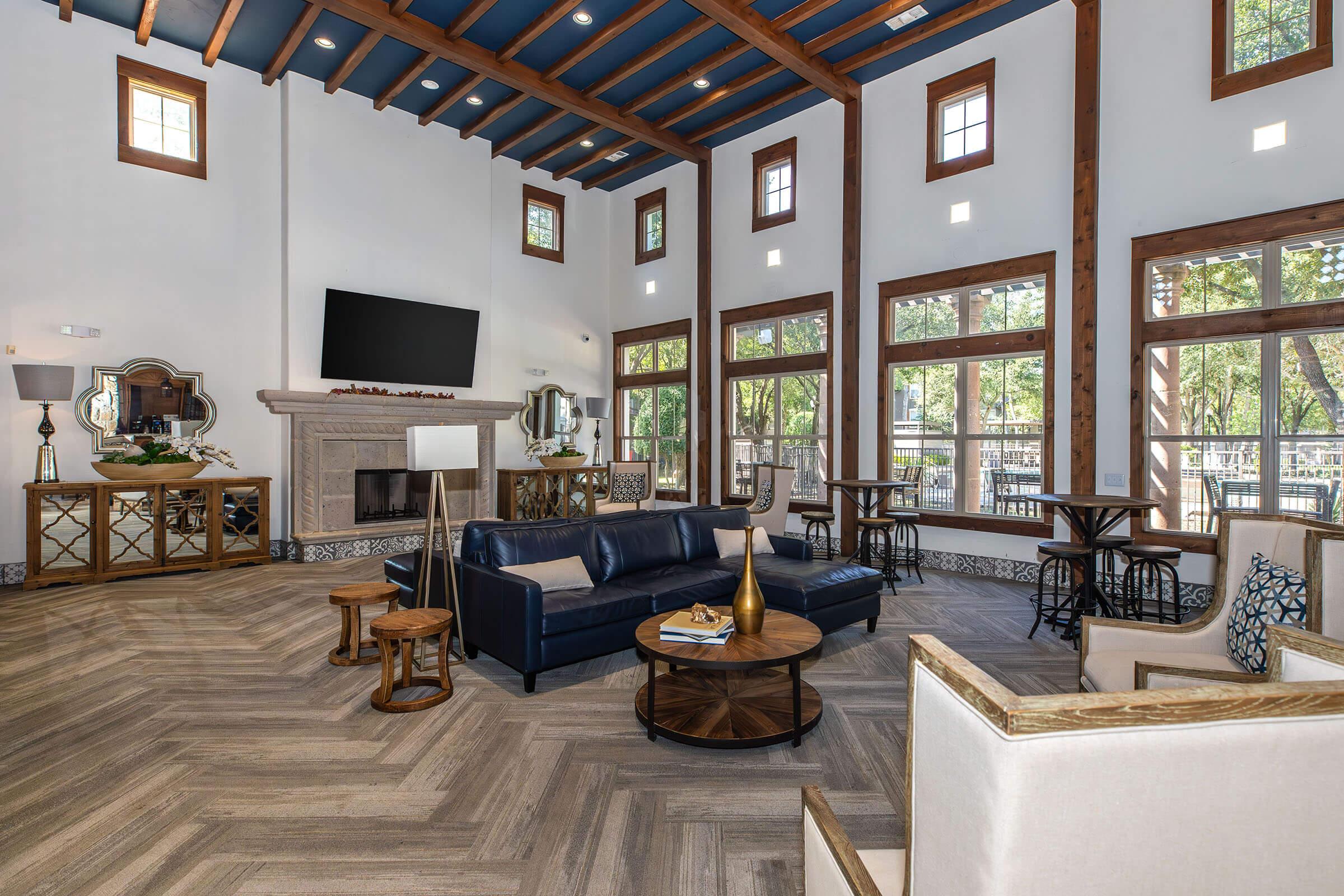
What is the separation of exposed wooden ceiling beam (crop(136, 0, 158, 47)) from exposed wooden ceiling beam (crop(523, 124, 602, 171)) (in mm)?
4157

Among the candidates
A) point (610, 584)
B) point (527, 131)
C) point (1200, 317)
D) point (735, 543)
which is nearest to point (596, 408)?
point (527, 131)

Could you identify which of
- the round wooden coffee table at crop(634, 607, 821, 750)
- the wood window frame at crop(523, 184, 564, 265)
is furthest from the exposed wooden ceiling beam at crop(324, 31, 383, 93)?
the round wooden coffee table at crop(634, 607, 821, 750)

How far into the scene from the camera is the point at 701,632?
115 inches

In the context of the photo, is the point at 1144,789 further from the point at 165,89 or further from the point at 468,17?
the point at 165,89

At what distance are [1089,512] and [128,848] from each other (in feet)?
→ 17.1

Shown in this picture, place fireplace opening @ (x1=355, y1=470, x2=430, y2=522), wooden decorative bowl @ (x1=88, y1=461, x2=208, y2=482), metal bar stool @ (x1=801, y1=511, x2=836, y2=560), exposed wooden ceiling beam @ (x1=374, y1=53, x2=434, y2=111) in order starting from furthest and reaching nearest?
fireplace opening @ (x1=355, y1=470, x2=430, y2=522), metal bar stool @ (x1=801, y1=511, x2=836, y2=560), exposed wooden ceiling beam @ (x1=374, y1=53, x2=434, y2=111), wooden decorative bowl @ (x1=88, y1=461, x2=208, y2=482)

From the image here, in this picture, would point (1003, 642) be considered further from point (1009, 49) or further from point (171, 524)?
point (171, 524)

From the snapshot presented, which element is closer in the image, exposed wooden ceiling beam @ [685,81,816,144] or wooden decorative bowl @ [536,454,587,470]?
exposed wooden ceiling beam @ [685,81,816,144]

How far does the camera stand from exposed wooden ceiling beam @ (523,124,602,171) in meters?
8.36

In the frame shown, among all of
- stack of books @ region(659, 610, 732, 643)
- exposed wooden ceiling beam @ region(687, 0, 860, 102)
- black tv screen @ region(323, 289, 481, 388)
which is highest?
exposed wooden ceiling beam @ region(687, 0, 860, 102)

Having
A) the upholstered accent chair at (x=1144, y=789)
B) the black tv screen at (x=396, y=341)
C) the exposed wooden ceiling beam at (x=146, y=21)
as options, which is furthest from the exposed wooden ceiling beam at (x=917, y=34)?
the upholstered accent chair at (x=1144, y=789)

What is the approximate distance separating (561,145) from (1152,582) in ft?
26.6

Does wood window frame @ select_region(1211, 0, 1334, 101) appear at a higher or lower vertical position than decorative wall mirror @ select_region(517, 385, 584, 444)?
higher

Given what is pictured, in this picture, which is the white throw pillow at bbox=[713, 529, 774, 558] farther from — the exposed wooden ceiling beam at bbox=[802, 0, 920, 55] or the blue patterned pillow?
the exposed wooden ceiling beam at bbox=[802, 0, 920, 55]
